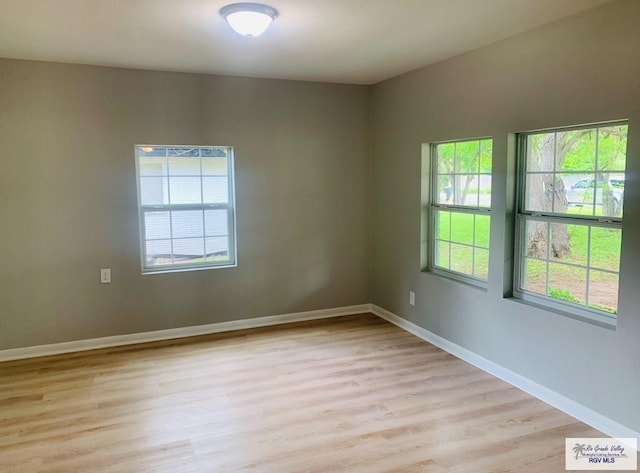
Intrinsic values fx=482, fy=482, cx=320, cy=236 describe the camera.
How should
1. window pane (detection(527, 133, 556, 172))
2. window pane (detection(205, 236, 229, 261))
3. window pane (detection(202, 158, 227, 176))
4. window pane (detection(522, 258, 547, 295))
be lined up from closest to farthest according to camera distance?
window pane (detection(527, 133, 556, 172)) < window pane (detection(522, 258, 547, 295)) < window pane (detection(202, 158, 227, 176)) < window pane (detection(205, 236, 229, 261))

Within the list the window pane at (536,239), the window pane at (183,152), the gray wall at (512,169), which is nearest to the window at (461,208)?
the gray wall at (512,169)

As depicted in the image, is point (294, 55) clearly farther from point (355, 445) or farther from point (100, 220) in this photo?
point (355, 445)

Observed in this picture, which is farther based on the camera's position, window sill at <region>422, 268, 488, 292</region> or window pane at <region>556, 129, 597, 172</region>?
window sill at <region>422, 268, 488, 292</region>

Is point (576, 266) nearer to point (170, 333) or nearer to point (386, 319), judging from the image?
point (386, 319)

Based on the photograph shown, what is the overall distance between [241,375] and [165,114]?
7.65 feet

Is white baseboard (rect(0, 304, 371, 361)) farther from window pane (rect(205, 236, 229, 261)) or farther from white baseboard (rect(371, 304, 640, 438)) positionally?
white baseboard (rect(371, 304, 640, 438))

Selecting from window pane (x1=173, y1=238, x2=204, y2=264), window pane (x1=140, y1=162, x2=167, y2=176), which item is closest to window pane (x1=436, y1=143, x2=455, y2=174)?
window pane (x1=173, y1=238, x2=204, y2=264)

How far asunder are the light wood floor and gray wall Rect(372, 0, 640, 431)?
0.29m

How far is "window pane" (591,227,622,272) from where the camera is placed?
9.09 ft

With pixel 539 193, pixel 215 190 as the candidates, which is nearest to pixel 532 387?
pixel 539 193

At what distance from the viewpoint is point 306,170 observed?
483 centimetres

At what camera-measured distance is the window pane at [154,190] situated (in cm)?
432

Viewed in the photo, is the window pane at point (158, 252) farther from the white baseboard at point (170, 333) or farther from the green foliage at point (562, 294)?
the green foliage at point (562, 294)

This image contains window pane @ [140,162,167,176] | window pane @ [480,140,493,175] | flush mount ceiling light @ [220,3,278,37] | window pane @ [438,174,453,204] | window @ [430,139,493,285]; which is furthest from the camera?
window pane @ [140,162,167,176]
